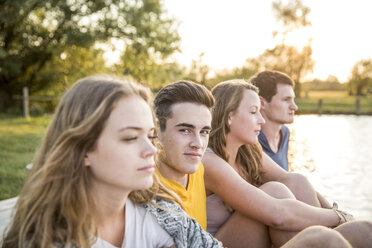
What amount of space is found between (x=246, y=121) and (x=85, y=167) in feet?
4.77

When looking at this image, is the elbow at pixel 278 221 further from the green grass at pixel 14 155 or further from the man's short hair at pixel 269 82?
the man's short hair at pixel 269 82

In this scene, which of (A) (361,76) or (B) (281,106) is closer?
(B) (281,106)

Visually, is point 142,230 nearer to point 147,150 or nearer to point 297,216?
point 147,150

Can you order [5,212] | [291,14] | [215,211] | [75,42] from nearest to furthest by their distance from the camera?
[215,211] < [5,212] < [75,42] < [291,14]

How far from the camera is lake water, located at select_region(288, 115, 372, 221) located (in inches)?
219

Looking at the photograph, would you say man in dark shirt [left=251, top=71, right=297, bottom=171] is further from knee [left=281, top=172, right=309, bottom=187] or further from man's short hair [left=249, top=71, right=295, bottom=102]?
knee [left=281, top=172, right=309, bottom=187]

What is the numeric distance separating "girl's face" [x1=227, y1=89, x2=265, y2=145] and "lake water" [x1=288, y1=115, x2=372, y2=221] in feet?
8.00

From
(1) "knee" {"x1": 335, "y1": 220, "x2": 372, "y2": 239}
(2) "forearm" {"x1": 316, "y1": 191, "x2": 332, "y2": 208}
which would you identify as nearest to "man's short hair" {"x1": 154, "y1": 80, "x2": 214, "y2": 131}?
(1) "knee" {"x1": 335, "y1": 220, "x2": 372, "y2": 239}

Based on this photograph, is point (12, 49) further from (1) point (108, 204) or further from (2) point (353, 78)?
(2) point (353, 78)

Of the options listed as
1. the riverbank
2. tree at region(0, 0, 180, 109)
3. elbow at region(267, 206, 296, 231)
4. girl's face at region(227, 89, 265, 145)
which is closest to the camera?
elbow at region(267, 206, 296, 231)

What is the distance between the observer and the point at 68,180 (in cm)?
152

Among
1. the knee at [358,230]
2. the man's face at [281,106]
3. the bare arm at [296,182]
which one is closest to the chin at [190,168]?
the knee at [358,230]

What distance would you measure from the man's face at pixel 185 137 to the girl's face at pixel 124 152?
0.58 meters

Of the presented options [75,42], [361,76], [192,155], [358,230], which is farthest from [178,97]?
[361,76]
